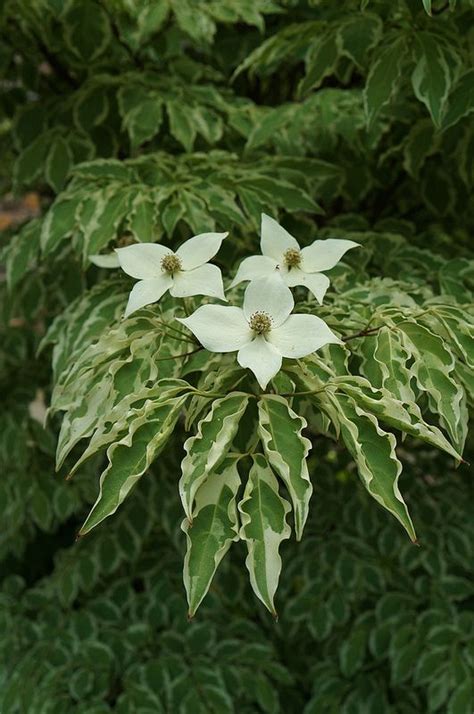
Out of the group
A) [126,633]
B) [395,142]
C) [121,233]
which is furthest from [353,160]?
[126,633]

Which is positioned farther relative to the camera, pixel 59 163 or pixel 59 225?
pixel 59 163

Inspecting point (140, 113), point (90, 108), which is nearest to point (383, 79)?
point (140, 113)

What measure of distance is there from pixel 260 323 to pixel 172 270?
16cm

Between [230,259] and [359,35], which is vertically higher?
[359,35]

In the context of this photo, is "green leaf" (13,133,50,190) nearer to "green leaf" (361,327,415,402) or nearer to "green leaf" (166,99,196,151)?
"green leaf" (166,99,196,151)

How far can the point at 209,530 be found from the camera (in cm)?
76

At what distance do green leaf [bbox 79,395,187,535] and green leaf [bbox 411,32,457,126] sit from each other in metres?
0.58

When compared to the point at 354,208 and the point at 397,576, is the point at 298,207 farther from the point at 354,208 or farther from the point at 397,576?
the point at 397,576

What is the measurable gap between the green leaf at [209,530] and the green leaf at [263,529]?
1 centimetres

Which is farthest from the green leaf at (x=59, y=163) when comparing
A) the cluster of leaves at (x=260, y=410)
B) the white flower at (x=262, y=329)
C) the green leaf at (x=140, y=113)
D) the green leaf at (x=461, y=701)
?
the green leaf at (x=461, y=701)

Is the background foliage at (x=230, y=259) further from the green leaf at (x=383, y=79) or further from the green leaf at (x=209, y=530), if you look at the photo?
the green leaf at (x=209, y=530)

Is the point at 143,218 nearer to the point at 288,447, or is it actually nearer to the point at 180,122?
the point at 180,122

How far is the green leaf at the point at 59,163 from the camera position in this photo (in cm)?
150

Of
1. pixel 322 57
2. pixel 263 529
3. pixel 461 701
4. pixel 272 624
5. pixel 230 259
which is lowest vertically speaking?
pixel 272 624
